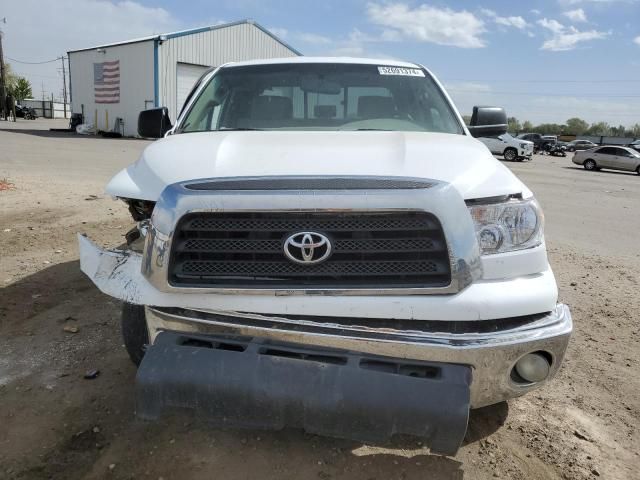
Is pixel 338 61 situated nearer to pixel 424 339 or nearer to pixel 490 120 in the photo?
pixel 490 120

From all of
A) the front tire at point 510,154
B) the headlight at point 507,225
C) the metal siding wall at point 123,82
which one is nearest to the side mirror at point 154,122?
the headlight at point 507,225

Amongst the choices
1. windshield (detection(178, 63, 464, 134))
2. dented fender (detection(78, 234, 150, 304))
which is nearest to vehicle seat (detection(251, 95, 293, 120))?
windshield (detection(178, 63, 464, 134))

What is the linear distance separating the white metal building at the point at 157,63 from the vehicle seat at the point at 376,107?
89.2 feet

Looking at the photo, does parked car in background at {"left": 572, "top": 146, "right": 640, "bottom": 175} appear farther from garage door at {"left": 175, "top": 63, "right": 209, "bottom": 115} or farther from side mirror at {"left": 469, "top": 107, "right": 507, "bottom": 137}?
side mirror at {"left": 469, "top": 107, "right": 507, "bottom": 137}

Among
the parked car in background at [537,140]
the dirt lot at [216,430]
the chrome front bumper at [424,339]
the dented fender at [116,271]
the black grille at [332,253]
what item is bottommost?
the dirt lot at [216,430]

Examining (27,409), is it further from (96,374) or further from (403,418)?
(403,418)

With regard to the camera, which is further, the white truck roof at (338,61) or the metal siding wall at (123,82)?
the metal siding wall at (123,82)

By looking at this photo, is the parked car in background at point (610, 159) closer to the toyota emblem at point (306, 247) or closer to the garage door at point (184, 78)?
the garage door at point (184, 78)

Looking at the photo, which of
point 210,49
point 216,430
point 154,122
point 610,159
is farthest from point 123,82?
point 216,430

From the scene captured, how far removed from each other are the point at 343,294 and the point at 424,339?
1.21 feet

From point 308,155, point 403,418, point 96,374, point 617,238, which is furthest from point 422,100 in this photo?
point 617,238

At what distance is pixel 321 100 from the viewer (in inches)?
148

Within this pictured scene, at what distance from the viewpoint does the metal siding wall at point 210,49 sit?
29484 mm

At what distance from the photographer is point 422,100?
3.82 m
